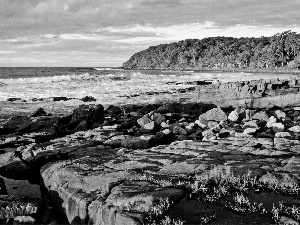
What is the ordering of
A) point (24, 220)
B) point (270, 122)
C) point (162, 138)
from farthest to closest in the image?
1. point (270, 122)
2. point (162, 138)
3. point (24, 220)

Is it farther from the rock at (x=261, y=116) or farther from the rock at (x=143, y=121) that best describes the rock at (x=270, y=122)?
the rock at (x=143, y=121)

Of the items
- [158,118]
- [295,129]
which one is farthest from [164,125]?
[295,129]

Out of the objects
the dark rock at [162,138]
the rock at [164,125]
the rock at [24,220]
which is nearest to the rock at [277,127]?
the dark rock at [162,138]

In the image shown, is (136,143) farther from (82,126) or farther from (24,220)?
(82,126)

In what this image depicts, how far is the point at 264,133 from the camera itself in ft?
45.9

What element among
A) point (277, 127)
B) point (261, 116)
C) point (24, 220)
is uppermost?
point (261, 116)

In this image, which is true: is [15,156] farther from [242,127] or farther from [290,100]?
[290,100]

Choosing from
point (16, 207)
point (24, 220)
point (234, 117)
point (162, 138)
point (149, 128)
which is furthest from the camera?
point (234, 117)

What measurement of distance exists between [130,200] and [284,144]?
6.49m

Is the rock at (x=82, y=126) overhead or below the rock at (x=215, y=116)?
below

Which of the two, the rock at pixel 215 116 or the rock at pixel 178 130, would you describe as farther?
the rock at pixel 215 116

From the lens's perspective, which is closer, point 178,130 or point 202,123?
point 178,130

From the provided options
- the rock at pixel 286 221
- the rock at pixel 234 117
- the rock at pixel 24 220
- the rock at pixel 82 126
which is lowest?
the rock at pixel 24 220

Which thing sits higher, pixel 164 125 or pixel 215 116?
pixel 215 116
